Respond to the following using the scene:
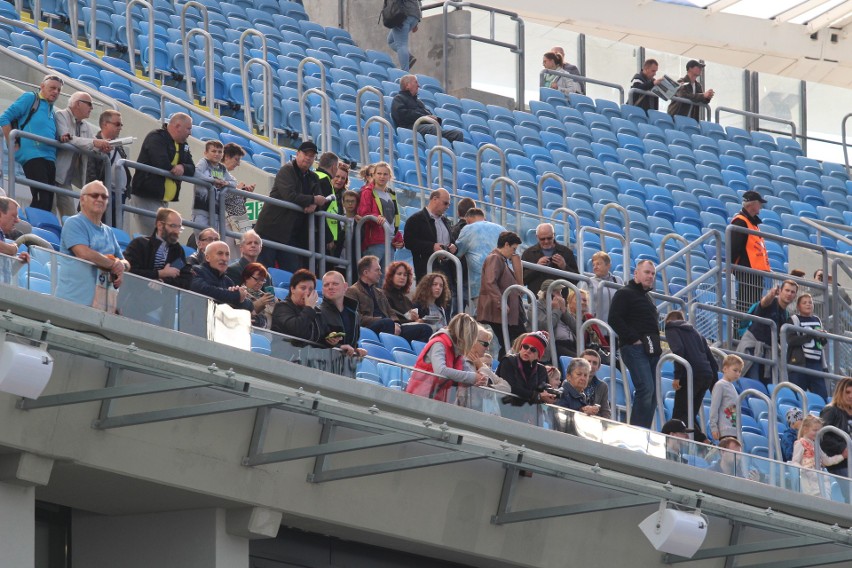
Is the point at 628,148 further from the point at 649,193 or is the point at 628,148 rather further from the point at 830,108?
the point at 830,108

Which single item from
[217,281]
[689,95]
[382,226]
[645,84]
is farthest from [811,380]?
[689,95]

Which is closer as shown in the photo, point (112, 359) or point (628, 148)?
point (112, 359)

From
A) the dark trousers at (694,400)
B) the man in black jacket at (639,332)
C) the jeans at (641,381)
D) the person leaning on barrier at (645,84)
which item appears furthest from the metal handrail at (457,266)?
the person leaning on barrier at (645,84)

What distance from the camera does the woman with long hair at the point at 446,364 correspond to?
10.7 metres

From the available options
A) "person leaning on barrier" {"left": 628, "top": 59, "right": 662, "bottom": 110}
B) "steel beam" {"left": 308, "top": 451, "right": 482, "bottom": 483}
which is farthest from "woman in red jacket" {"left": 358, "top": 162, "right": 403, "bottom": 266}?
"person leaning on barrier" {"left": 628, "top": 59, "right": 662, "bottom": 110}

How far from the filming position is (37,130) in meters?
12.0

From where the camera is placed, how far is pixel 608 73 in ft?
92.9

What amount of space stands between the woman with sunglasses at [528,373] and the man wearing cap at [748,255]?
5563mm

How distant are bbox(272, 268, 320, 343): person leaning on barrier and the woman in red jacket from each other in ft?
8.86

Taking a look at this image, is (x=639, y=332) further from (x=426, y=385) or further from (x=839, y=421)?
(x=426, y=385)

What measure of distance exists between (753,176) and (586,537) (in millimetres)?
12495

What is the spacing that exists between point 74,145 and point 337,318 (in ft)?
7.63

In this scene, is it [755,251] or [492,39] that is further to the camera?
[492,39]

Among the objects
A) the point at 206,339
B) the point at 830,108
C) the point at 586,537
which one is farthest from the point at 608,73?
the point at 206,339
